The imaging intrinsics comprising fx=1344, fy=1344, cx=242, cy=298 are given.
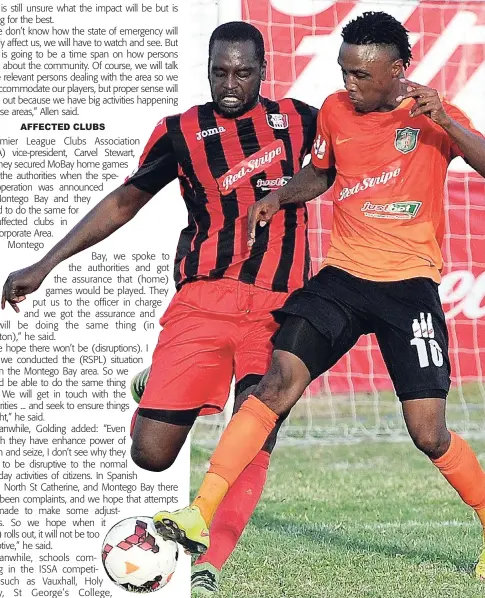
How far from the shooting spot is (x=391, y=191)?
18.5ft

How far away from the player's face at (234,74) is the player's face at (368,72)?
50 cm

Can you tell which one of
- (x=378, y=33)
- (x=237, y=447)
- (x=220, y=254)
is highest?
(x=378, y=33)

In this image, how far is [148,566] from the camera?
5.59 meters

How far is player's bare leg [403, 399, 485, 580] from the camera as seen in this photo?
556cm

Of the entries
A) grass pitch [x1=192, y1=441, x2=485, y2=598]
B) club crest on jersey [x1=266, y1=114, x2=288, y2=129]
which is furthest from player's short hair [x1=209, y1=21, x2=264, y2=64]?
grass pitch [x1=192, y1=441, x2=485, y2=598]

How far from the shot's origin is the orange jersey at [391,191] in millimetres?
5645

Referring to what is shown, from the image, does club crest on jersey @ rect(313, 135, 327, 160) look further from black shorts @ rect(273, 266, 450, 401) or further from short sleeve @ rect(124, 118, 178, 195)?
short sleeve @ rect(124, 118, 178, 195)

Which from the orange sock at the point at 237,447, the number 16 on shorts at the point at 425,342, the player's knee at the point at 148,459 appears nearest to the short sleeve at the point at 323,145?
the number 16 on shorts at the point at 425,342

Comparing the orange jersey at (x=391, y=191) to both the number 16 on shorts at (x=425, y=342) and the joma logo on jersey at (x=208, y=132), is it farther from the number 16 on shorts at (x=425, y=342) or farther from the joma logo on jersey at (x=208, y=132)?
the joma logo on jersey at (x=208, y=132)

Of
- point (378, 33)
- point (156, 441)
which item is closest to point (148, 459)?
point (156, 441)

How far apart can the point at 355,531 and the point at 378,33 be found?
308cm

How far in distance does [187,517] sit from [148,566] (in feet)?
2.06

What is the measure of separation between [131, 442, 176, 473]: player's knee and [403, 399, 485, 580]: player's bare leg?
1.23 m

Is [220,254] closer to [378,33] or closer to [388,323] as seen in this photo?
[388,323]
